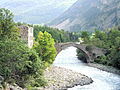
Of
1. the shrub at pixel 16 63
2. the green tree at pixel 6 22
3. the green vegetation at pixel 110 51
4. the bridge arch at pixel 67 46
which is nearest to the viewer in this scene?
the shrub at pixel 16 63

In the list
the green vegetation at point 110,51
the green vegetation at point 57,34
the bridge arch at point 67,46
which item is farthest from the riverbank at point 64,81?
the green vegetation at point 57,34

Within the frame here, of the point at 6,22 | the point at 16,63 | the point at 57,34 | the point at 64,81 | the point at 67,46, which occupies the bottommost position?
the point at 64,81

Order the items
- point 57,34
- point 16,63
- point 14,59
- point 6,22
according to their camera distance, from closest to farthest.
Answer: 1. point 16,63
2. point 14,59
3. point 6,22
4. point 57,34

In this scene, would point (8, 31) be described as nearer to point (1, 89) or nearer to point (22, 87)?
point (22, 87)

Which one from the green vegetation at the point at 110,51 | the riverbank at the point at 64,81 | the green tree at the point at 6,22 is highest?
the green tree at the point at 6,22

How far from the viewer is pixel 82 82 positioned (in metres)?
48.2

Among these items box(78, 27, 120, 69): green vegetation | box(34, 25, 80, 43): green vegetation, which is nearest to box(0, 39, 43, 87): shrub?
box(78, 27, 120, 69): green vegetation

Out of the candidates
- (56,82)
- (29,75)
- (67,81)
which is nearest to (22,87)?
(29,75)

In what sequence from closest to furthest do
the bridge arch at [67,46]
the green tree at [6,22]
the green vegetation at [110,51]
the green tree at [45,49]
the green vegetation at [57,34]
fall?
1. the green tree at [6,22]
2. the green tree at [45,49]
3. the green vegetation at [110,51]
4. the bridge arch at [67,46]
5. the green vegetation at [57,34]

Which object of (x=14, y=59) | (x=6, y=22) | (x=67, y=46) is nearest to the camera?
(x=14, y=59)

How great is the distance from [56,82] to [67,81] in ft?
12.1

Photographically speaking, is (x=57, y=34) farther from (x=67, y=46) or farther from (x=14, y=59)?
(x=14, y=59)

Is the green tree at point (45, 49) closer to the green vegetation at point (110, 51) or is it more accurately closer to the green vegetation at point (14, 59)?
the green vegetation at point (14, 59)

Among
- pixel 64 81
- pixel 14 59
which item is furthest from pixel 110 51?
pixel 14 59
